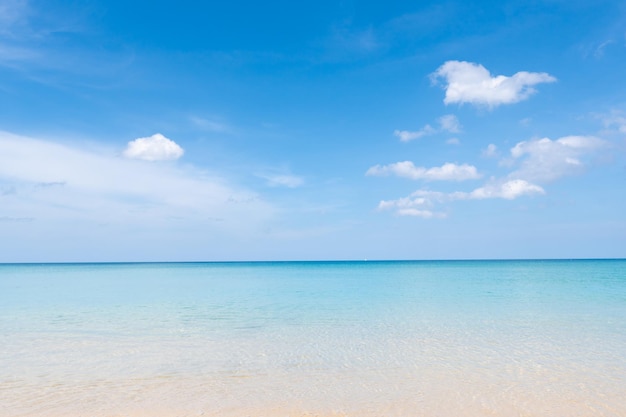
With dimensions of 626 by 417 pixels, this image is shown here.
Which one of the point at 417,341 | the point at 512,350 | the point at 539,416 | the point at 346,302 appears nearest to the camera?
the point at 539,416

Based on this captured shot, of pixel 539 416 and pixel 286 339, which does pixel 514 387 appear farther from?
pixel 286 339

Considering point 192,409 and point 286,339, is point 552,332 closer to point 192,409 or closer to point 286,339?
point 286,339

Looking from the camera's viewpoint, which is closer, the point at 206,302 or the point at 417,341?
the point at 417,341

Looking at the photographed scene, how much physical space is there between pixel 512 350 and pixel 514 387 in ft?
9.64

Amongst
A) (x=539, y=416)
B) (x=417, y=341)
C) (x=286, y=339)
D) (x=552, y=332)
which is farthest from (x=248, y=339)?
(x=552, y=332)

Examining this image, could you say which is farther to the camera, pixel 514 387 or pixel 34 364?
pixel 34 364

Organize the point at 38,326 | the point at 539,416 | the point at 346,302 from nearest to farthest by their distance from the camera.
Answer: the point at 539,416 < the point at 38,326 < the point at 346,302

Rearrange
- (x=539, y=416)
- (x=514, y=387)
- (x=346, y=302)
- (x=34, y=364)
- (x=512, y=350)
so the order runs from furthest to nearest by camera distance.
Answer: (x=346, y=302)
(x=512, y=350)
(x=34, y=364)
(x=514, y=387)
(x=539, y=416)

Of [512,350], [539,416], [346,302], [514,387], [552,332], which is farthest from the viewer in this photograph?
[346,302]

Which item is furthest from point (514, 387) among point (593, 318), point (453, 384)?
point (593, 318)

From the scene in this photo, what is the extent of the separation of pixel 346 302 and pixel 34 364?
14.3 metres

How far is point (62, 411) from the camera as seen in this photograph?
697 centimetres

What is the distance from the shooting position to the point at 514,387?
7.99 meters

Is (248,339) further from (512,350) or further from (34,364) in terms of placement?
(512,350)
